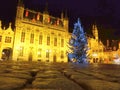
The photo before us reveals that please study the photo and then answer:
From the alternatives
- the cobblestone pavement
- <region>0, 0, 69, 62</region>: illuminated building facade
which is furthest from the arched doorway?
the cobblestone pavement

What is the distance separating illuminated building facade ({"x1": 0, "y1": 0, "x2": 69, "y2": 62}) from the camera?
113ft

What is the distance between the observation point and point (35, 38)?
37.8m

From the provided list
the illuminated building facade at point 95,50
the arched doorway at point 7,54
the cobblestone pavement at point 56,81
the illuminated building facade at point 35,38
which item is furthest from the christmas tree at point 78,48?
the cobblestone pavement at point 56,81

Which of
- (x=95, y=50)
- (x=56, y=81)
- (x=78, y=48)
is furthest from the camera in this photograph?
(x=95, y=50)

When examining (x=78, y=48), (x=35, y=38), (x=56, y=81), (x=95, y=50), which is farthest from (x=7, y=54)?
(x=56, y=81)

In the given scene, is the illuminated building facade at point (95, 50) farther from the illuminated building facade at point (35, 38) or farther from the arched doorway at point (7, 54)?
the arched doorway at point (7, 54)

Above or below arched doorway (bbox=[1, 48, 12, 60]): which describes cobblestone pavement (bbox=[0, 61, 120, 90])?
below

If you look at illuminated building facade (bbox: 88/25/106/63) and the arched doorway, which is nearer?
the arched doorway

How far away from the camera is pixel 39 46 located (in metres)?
37.9

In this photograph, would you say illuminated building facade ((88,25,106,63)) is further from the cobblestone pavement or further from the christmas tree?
the cobblestone pavement

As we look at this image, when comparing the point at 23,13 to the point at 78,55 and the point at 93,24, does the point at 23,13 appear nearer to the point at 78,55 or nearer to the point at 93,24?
the point at 78,55

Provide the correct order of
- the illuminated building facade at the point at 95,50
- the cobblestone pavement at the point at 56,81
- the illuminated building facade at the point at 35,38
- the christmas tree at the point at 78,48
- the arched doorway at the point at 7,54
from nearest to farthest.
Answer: the cobblestone pavement at the point at 56,81
the christmas tree at the point at 78,48
the illuminated building facade at the point at 35,38
the arched doorway at the point at 7,54
the illuminated building facade at the point at 95,50

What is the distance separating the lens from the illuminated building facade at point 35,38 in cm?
3456

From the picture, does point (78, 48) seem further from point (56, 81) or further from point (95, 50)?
Answer: point (56, 81)
